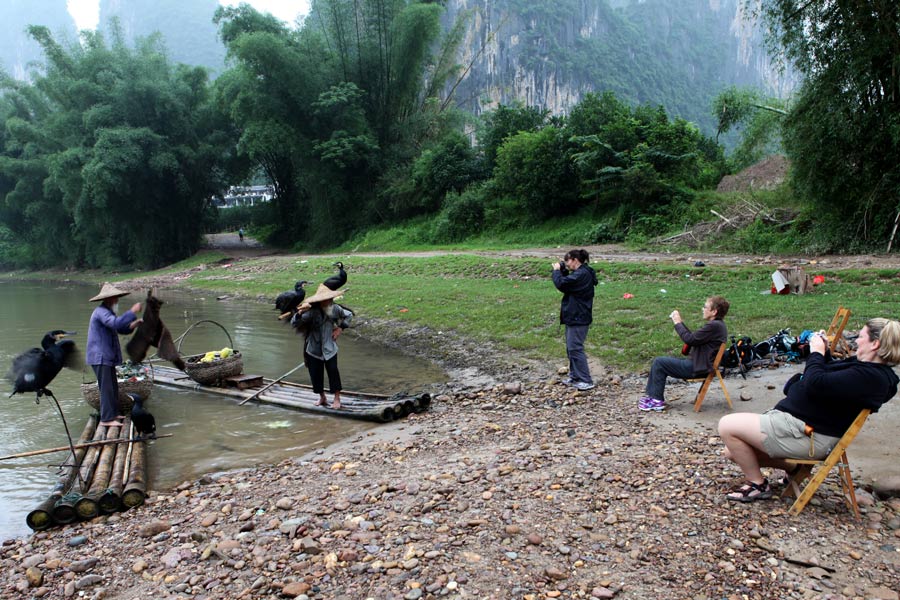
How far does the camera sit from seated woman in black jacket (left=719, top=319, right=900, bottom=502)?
13.1ft

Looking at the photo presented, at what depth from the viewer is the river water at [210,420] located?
6977 mm

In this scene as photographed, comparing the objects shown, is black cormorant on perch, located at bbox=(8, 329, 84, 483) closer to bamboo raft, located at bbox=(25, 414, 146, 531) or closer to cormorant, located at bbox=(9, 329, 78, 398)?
cormorant, located at bbox=(9, 329, 78, 398)

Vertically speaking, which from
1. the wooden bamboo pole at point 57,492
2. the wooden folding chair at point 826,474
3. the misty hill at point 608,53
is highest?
the misty hill at point 608,53

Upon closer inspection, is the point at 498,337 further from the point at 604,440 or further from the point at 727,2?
the point at 727,2

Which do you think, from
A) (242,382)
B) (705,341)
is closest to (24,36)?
(242,382)

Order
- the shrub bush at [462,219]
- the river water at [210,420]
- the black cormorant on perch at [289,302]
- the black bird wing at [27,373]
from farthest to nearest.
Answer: the shrub bush at [462,219] → the black cormorant on perch at [289,302] → the river water at [210,420] → the black bird wing at [27,373]

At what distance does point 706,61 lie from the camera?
137m

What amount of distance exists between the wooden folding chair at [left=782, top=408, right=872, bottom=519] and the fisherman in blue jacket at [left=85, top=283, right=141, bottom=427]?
22.8ft

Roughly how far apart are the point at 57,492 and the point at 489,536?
4.42 metres

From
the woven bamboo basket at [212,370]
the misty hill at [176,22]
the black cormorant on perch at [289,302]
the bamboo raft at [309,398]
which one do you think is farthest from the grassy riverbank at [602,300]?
the misty hill at [176,22]

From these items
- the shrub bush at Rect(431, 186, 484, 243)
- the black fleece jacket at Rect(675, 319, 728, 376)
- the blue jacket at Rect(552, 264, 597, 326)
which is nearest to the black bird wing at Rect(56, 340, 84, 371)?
the blue jacket at Rect(552, 264, 597, 326)

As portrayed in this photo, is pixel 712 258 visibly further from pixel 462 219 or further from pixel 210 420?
pixel 210 420

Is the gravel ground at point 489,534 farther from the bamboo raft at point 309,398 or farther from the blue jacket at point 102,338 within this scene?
the blue jacket at point 102,338

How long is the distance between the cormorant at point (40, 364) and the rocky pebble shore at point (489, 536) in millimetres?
1596
